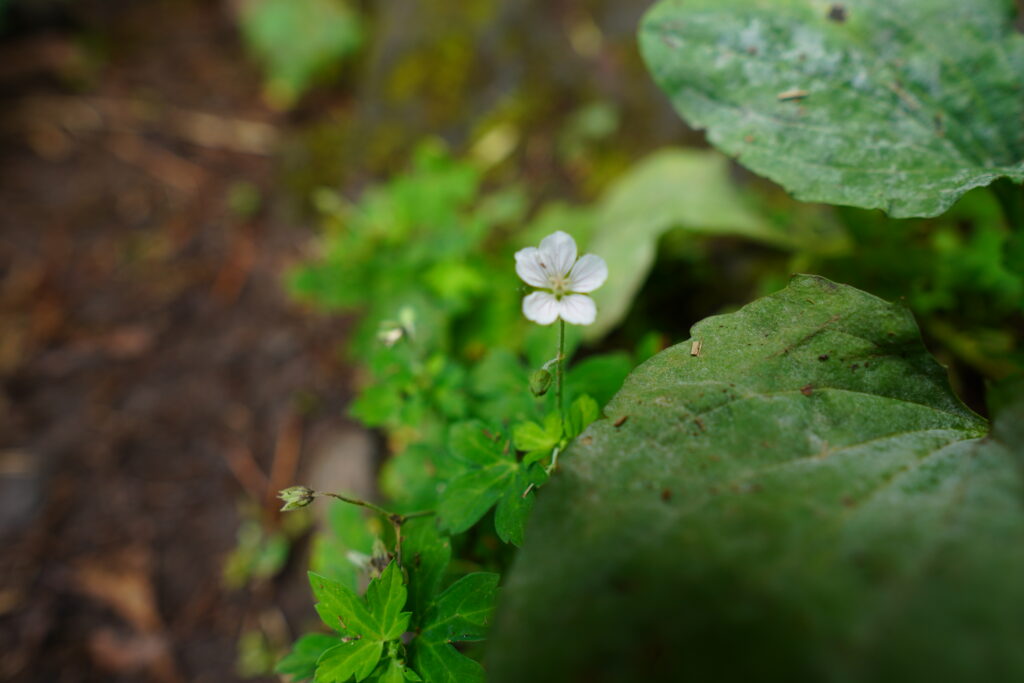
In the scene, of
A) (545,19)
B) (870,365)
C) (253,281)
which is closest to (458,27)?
(545,19)

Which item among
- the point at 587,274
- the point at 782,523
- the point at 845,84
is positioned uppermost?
the point at 845,84

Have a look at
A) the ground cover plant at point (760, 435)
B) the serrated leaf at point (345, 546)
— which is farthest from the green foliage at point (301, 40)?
the serrated leaf at point (345, 546)

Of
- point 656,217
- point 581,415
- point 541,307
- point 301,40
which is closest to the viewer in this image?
point 541,307

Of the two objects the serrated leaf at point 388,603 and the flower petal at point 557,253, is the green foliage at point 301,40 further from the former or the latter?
the serrated leaf at point 388,603

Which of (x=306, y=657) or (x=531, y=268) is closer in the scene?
(x=531, y=268)

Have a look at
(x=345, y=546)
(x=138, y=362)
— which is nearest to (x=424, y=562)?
(x=345, y=546)

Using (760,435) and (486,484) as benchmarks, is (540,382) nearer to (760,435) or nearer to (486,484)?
(486,484)
